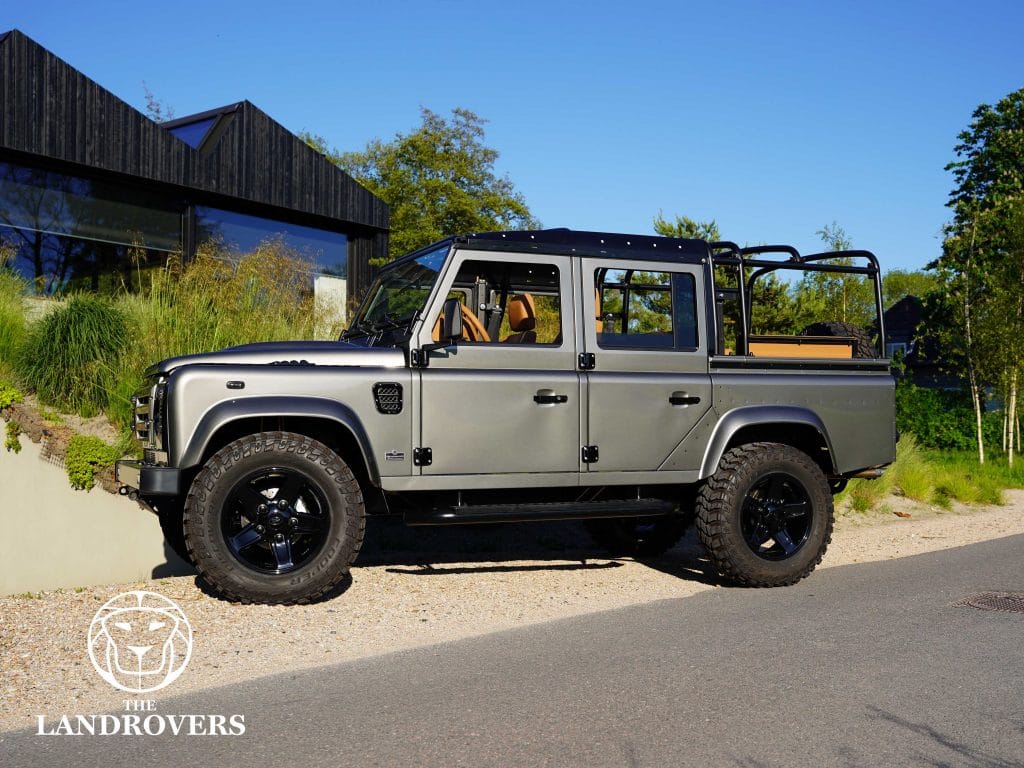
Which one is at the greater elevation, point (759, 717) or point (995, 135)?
point (995, 135)

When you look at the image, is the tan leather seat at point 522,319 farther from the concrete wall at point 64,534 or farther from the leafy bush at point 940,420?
the leafy bush at point 940,420

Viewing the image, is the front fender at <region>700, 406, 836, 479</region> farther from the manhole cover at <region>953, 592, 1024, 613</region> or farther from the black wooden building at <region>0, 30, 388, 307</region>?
the black wooden building at <region>0, 30, 388, 307</region>

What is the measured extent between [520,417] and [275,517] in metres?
1.69

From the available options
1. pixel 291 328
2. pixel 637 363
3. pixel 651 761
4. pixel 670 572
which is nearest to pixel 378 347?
pixel 637 363

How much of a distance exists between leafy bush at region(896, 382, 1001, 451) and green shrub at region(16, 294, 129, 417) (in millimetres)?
15590

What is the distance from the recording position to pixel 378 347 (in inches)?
252

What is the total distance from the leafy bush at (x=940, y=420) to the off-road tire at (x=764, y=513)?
14.1 meters

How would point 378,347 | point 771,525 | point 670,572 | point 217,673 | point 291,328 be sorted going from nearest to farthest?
point 217,673 < point 378,347 < point 771,525 < point 670,572 < point 291,328

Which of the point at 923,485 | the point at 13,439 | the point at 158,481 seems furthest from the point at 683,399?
the point at 923,485

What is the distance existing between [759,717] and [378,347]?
136 inches

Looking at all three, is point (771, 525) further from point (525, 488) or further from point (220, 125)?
point (220, 125)

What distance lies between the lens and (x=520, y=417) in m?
6.39

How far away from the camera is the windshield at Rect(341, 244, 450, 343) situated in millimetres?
6617

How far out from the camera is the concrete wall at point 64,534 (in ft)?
29.7
